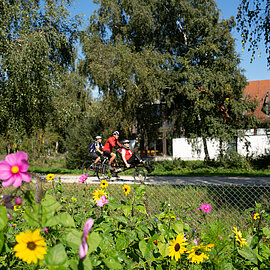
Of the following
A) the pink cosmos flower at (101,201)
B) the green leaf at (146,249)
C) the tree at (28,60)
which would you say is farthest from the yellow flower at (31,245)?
the tree at (28,60)

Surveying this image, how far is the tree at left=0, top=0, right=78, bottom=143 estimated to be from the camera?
7336mm

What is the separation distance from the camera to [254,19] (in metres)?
5.02

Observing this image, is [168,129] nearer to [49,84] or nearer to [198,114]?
[198,114]

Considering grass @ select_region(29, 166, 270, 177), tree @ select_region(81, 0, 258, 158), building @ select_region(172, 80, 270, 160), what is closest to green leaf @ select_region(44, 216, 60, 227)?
grass @ select_region(29, 166, 270, 177)

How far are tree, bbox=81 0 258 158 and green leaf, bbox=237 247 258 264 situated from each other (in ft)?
40.8

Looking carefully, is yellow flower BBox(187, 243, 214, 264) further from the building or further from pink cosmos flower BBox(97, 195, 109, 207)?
the building

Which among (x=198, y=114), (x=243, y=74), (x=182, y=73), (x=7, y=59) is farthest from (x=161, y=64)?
(x=7, y=59)

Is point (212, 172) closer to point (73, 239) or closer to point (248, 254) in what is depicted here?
point (248, 254)

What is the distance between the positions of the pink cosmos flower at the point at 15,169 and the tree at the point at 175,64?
12.8 metres

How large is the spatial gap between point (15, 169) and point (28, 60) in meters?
7.32

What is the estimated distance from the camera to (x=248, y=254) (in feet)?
4.11

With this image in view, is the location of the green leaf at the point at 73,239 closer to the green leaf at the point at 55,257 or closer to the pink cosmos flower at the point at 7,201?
the green leaf at the point at 55,257

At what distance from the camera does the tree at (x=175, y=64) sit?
13789mm

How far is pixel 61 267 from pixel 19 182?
0.23m
